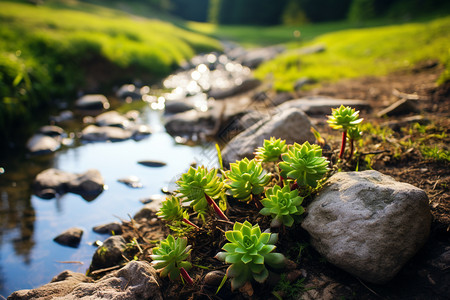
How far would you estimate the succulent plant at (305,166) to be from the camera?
92.5 inches

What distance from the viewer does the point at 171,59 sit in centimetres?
1330

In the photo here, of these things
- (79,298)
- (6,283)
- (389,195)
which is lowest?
(6,283)

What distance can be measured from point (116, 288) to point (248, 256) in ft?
3.61

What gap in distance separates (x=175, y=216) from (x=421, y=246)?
187 cm

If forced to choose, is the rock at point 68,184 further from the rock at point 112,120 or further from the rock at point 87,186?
the rock at point 112,120

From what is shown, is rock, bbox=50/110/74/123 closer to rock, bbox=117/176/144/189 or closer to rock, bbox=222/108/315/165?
rock, bbox=117/176/144/189

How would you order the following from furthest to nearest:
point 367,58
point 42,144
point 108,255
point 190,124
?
point 367,58 → point 190,124 → point 42,144 → point 108,255

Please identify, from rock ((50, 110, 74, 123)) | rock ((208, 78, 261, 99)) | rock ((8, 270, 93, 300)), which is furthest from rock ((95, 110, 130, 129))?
rock ((8, 270, 93, 300))

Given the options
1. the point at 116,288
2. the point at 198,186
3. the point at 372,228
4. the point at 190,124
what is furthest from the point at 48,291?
the point at 190,124

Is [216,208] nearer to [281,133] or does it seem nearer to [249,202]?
[249,202]

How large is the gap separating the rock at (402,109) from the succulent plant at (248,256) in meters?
3.49

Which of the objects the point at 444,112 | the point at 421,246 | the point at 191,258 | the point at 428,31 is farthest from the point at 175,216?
the point at 428,31

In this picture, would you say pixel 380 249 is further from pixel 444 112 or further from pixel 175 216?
pixel 444 112

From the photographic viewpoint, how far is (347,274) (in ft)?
7.22
